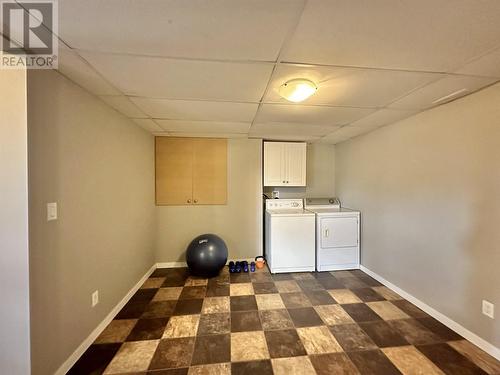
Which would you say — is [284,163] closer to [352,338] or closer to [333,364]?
[352,338]

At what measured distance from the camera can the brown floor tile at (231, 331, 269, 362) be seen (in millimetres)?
1656

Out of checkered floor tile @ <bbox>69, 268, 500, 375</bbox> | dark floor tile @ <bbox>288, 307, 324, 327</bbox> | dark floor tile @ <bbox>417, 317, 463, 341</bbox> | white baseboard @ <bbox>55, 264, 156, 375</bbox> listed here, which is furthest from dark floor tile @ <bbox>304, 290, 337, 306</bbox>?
white baseboard @ <bbox>55, 264, 156, 375</bbox>

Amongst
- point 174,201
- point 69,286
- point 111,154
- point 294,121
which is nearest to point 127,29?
point 111,154

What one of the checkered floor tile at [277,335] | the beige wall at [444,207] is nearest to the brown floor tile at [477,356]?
the checkered floor tile at [277,335]

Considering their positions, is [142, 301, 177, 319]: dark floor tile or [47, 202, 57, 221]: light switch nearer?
[47, 202, 57, 221]: light switch

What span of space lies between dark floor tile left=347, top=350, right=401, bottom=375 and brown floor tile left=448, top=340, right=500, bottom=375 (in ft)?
2.15

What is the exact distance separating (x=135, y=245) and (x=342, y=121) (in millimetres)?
3103

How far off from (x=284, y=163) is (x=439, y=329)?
2774 millimetres

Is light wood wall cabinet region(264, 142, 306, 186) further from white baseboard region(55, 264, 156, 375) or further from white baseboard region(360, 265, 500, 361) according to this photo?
white baseboard region(55, 264, 156, 375)

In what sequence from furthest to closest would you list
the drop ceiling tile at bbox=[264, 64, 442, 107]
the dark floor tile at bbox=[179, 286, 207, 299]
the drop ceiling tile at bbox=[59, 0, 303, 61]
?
the dark floor tile at bbox=[179, 286, 207, 299]
the drop ceiling tile at bbox=[264, 64, 442, 107]
the drop ceiling tile at bbox=[59, 0, 303, 61]

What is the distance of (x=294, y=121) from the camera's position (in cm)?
267

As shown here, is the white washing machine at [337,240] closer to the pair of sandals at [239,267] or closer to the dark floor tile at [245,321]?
the pair of sandals at [239,267]

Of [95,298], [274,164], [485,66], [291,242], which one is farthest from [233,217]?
[485,66]

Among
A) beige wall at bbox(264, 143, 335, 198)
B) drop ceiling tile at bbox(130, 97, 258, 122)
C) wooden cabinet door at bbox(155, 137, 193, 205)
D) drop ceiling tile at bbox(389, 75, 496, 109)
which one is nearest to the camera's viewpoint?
drop ceiling tile at bbox(389, 75, 496, 109)
